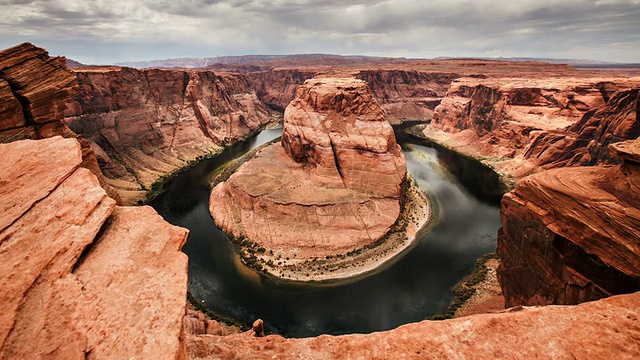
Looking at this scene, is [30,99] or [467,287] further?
[467,287]

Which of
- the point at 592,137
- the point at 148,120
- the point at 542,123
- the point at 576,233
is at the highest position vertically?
the point at 576,233

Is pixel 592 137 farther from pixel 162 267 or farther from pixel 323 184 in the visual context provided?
pixel 162 267

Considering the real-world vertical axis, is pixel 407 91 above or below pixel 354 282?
above

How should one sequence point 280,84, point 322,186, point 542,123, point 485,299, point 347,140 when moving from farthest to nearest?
point 280,84
point 542,123
point 347,140
point 322,186
point 485,299

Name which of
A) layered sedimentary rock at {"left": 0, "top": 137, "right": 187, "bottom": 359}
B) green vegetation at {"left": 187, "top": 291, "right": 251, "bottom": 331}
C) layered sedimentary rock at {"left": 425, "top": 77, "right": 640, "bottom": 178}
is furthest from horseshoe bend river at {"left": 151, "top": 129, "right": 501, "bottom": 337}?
layered sedimentary rock at {"left": 0, "top": 137, "right": 187, "bottom": 359}

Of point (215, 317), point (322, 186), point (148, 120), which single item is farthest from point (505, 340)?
point (148, 120)

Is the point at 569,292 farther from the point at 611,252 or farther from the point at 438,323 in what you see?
the point at 438,323

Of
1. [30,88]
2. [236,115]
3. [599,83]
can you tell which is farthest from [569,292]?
[236,115]

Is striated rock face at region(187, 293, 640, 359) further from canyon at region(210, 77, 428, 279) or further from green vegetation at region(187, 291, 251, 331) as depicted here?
canyon at region(210, 77, 428, 279)
